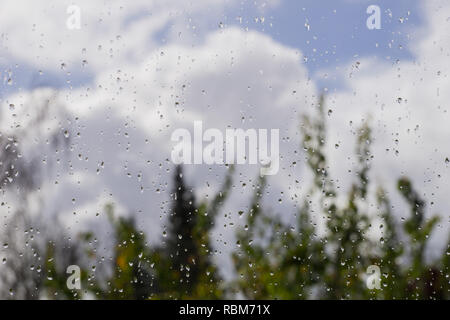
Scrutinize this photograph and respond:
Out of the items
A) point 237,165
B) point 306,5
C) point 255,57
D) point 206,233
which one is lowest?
point 206,233

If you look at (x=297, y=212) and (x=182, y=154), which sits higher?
(x=182, y=154)

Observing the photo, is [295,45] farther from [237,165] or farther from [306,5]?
[237,165]

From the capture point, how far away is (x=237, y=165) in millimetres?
2031

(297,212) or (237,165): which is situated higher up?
(237,165)

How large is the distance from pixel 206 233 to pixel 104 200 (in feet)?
1.18

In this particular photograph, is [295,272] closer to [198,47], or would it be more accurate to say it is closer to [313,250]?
[313,250]

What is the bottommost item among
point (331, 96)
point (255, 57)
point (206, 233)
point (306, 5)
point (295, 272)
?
point (295, 272)

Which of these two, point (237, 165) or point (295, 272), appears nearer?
point (237, 165)
